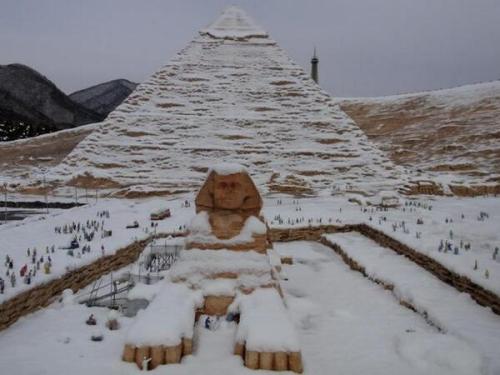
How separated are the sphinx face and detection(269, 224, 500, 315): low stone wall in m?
3.23

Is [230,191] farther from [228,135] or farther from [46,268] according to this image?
[228,135]

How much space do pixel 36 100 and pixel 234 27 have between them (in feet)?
148

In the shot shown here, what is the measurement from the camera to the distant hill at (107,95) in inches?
3022

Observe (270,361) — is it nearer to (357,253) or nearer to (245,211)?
(245,211)

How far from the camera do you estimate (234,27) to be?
31.7 metres

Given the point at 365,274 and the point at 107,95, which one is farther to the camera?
the point at 107,95

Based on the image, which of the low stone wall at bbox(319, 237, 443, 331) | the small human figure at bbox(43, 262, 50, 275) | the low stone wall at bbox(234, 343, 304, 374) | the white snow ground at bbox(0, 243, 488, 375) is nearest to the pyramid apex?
the low stone wall at bbox(319, 237, 443, 331)

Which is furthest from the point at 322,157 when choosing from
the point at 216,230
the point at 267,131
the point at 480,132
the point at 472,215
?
the point at 216,230

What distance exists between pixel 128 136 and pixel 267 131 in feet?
23.7

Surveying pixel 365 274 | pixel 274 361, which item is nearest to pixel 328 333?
pixel 274 361

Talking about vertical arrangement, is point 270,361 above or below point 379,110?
below

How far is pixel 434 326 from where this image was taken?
5000 millimetres

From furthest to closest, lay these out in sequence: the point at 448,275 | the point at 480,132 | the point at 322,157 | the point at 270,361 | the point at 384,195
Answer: the point at 480,132 < the point at 322,157 < the point at 384,195 < the point at 448,275 < the point at 270,361

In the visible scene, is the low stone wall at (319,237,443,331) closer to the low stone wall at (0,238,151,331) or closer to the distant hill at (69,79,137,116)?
the low stone wall at (0,238,151,331)
